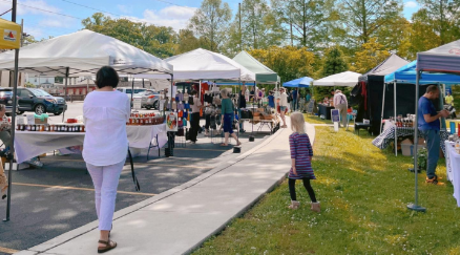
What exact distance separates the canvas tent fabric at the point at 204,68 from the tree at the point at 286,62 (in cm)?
A: 2473

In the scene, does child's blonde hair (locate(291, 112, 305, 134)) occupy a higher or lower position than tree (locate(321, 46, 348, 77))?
lower

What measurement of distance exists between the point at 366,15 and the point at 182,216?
151 ft

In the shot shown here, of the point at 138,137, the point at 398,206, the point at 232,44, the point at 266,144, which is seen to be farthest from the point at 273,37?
the point at 398,206

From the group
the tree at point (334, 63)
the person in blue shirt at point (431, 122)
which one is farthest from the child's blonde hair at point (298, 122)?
the tree at point (334, 63)

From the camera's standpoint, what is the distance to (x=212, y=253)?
4469 millimetres

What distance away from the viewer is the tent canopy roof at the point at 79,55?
29.6 feet

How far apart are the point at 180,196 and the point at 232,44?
190 feet

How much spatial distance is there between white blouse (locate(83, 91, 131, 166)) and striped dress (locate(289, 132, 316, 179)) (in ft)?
8.27

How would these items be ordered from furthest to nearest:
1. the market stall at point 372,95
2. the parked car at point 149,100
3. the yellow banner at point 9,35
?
the parked car at point 149,100
the market stall at point 372,95
the yellow banner at point 9,35

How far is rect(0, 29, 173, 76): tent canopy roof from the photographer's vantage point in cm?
902

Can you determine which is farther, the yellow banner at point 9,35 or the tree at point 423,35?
the tree at point 423,35

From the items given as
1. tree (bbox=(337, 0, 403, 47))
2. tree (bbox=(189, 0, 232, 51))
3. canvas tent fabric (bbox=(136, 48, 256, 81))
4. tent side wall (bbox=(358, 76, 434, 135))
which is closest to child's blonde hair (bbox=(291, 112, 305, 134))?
canvas tent fabric (bbox=(136, 48, 256, 81))

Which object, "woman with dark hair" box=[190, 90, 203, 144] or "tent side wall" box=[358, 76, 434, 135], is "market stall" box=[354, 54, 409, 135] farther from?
"woman with dark hair" box=[190, 90, 203, 144]

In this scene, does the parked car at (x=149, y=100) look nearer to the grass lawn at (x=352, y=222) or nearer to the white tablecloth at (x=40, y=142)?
the white tablecloth at (x=40, y=142)
